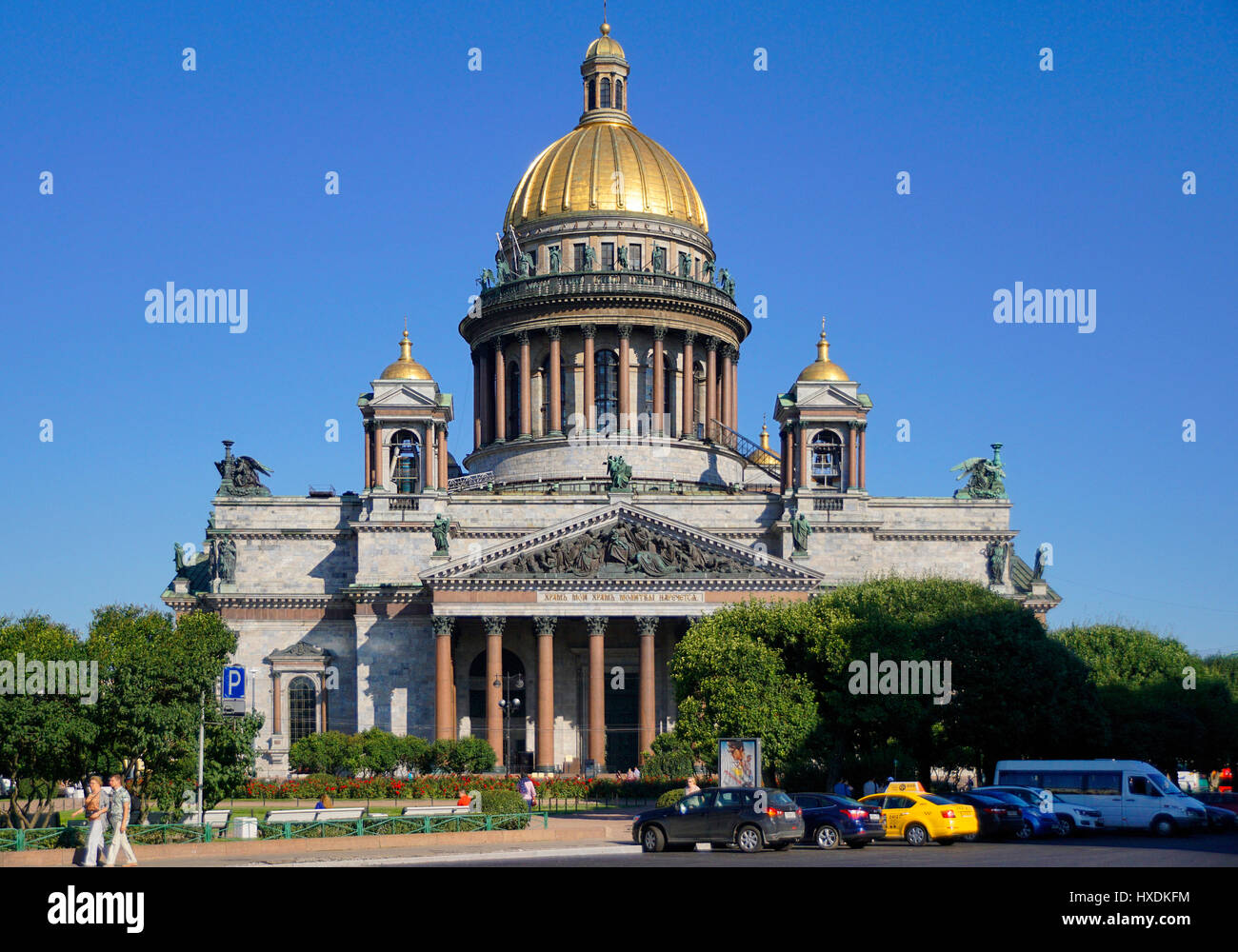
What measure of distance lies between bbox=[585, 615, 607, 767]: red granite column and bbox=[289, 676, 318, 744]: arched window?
53.1 feet

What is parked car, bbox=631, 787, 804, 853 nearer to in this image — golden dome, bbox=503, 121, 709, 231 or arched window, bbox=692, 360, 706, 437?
arched window, bbox=692, 360, 706, 437

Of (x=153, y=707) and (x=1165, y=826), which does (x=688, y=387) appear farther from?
(x=1165, y=826)

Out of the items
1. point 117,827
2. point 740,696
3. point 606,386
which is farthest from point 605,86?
point 117,827

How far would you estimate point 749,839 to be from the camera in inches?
1495

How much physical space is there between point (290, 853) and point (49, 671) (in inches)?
620

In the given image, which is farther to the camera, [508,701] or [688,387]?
[688,387]

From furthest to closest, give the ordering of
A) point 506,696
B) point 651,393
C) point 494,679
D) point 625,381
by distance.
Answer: point 651,393 < point 625,381 < point 506,696 < point 494,679

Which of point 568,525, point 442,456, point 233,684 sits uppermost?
point 442,456

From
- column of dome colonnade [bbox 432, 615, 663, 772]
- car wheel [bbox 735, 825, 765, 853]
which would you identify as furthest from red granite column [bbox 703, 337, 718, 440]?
car wheel [bbox 735, 825, 765, 853]

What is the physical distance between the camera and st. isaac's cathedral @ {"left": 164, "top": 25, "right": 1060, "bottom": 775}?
80.0 meters

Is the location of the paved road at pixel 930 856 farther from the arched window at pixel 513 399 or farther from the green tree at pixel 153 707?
the arched window at pixel 513 399

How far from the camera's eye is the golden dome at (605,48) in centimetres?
11150

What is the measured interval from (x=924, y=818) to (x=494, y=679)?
39.6 metres
